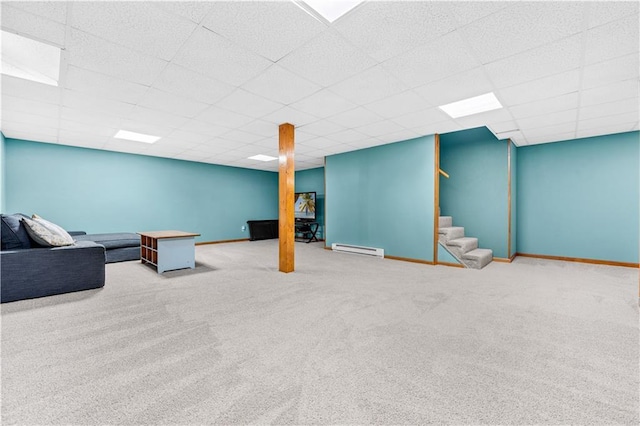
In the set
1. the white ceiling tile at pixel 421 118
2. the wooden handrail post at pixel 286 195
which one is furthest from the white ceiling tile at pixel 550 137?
the wooden handrail post at pixel 286 195

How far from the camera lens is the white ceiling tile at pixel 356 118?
13.2 ft

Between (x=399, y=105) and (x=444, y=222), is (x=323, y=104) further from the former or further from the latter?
(x=444, y=222)

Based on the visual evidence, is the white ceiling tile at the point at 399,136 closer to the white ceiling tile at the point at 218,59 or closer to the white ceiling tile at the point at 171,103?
the white ceiling tile at the point at 218,59

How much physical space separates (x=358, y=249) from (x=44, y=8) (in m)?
5.85

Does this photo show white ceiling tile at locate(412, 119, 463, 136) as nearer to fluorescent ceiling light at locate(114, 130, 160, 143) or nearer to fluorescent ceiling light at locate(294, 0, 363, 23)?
fluorescent ceiling light at locate(294, 0, 363, 23)

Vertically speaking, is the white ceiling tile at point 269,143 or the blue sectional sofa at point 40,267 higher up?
the white ceiling tile at point 269,143

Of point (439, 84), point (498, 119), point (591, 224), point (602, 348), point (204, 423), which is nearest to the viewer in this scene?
point (204, 423)

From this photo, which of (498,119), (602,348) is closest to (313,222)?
(498,119)

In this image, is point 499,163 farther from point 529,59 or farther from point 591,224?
point 529,59

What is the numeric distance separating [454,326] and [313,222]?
7.10 m

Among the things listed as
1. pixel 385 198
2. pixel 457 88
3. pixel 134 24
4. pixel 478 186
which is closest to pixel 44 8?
pixel 134 24

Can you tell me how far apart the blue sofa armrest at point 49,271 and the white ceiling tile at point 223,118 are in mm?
2322

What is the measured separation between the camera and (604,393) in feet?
5.03

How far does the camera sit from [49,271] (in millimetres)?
3115
